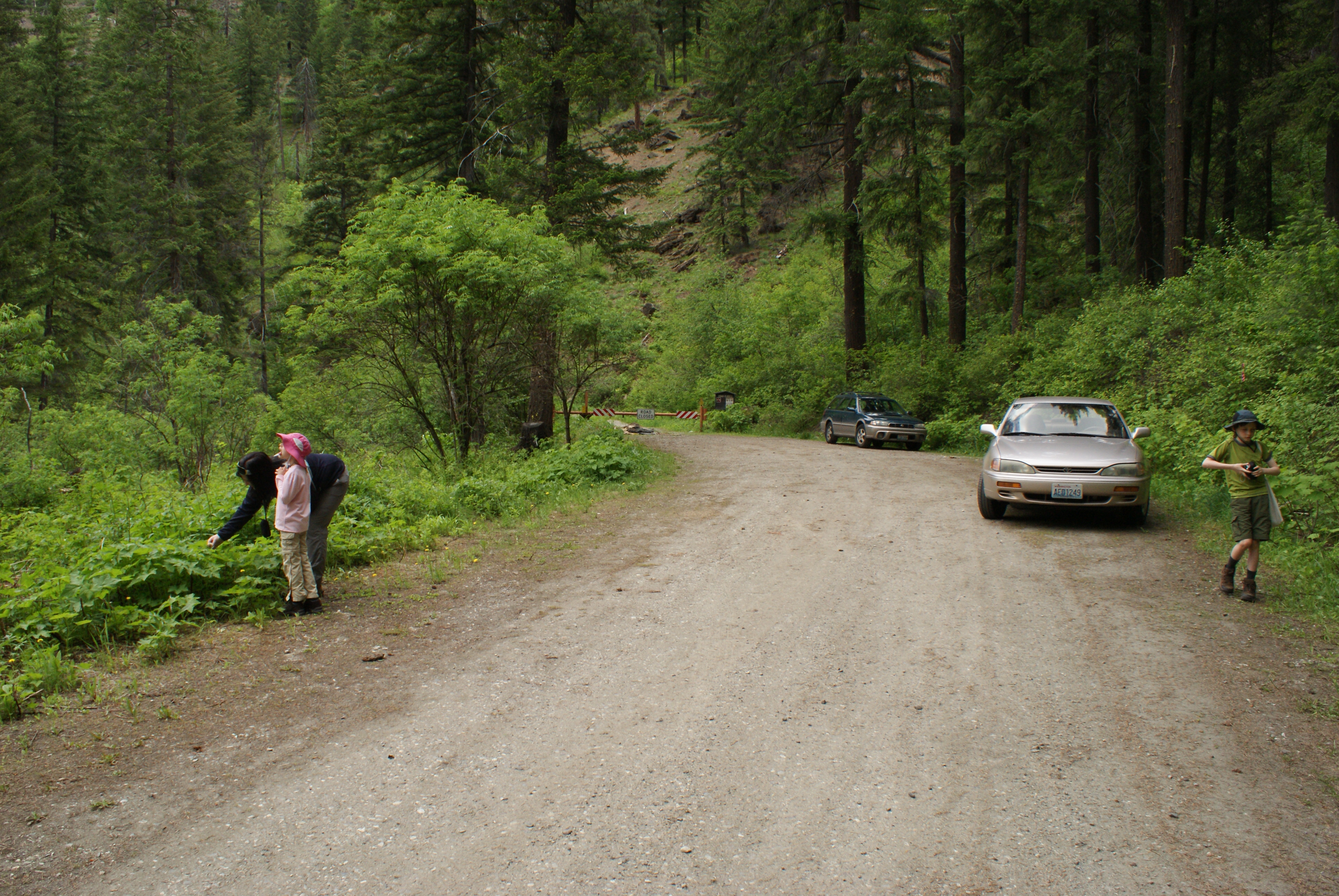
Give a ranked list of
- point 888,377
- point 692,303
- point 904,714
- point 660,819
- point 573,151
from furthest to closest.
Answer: point 692,303 < point 888,377 < point 573,151 < point 904,714 < point 660,819

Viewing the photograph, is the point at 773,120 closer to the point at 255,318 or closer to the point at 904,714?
the point at 904,714

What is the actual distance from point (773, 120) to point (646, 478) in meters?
15.1

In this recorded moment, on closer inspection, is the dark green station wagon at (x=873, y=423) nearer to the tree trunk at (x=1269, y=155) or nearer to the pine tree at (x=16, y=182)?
the tree trunk at (x=1269, y=155)

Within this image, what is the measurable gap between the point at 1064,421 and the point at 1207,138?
1971 cm

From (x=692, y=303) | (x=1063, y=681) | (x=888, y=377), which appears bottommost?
(x=1063, y=681)

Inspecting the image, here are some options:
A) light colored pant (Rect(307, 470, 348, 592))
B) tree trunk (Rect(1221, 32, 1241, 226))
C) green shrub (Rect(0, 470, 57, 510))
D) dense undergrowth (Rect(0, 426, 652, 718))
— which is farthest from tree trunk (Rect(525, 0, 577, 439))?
tree trunk (Rect(1221, 32, 1241, 226))

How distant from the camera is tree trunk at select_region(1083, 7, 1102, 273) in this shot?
880 inches

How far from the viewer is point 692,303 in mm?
41344

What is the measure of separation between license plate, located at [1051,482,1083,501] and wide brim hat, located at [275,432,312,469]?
862 cm

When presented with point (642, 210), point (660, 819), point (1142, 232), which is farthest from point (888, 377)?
point (642, 210)

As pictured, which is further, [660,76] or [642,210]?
[660,76]

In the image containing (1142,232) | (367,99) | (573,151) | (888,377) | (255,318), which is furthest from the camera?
(255,318)

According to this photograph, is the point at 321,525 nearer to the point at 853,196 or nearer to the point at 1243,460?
the point at 1243,460

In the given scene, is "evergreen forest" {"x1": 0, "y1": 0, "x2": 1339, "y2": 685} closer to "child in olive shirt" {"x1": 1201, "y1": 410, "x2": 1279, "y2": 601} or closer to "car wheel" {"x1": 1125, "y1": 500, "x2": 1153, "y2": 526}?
"child in olive shirt" {"x1": 1201, "y1": 410, "x2": 1279, "y2": 601}
